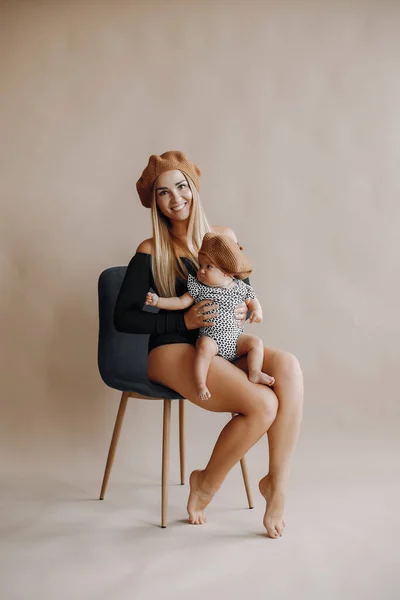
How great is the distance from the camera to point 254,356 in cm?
242

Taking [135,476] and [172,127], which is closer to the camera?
[135,476]

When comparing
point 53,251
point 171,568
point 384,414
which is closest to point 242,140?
point 53,251

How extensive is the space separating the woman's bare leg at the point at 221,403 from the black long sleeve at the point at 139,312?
3.1 inches

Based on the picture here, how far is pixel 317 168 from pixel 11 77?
5.13 ft

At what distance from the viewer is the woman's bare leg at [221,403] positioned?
93.0 inches

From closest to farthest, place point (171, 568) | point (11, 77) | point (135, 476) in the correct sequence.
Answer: point (171, 568) → point (135, 476) → point (11, 77)

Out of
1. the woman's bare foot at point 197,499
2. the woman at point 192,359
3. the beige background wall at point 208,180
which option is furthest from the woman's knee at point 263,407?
the beige background wall at point 208,180

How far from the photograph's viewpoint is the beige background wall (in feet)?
11.6

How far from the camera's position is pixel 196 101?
3.60 meters

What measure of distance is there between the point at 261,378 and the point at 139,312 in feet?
1.70

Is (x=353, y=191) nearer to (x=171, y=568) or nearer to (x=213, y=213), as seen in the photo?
(x=213, y=213)

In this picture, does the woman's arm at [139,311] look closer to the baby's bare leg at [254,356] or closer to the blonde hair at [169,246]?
the blonde hair at [169,246]

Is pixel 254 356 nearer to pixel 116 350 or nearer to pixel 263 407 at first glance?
pixel 263 407

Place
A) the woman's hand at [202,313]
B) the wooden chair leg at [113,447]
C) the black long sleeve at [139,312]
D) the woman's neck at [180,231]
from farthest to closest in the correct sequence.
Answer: the wooden chair leg at [113,447]
the woman's neck at [180,231]
the black long sleeve at [139,312]
the woman's hand at [202,313]
